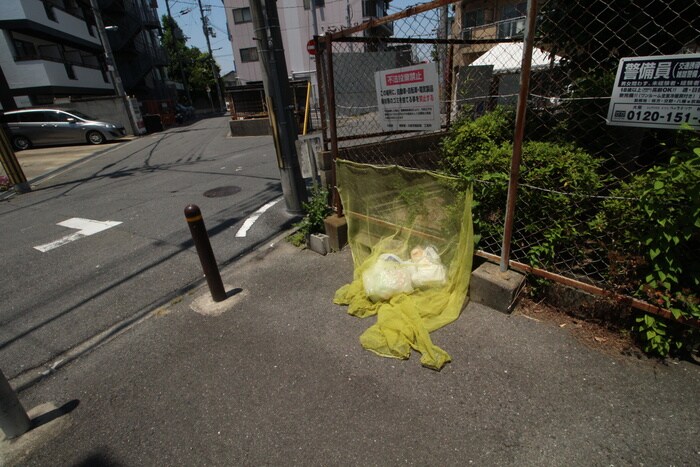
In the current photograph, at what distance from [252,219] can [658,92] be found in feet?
16.2

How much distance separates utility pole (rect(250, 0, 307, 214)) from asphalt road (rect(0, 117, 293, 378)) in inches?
31.0

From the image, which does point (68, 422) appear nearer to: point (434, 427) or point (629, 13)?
point (434, 427)

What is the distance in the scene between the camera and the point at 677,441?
1878mm

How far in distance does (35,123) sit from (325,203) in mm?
17541

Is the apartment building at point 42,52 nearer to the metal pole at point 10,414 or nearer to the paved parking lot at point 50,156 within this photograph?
the paved parking lot at point 50,156

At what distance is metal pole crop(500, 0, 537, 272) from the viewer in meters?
2.21

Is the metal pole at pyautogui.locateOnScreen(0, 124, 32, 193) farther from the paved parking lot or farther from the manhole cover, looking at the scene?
the manhole cover

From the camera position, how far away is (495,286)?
2.87 meters

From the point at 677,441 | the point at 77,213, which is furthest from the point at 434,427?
the point at 77,213

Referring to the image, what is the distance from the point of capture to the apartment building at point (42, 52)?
17172 mm

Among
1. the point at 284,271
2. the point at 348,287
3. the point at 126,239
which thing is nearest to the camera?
the point at 348,287

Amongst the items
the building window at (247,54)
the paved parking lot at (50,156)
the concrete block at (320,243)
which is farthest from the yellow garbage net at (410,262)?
the building window at (247,54)

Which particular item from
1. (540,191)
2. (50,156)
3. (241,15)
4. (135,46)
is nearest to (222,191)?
(540,191)

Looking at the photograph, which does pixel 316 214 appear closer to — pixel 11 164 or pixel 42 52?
pixel 11 164
